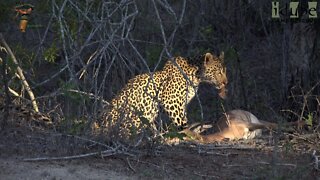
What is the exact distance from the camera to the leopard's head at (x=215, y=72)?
1116 cm

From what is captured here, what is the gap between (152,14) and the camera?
523 inches

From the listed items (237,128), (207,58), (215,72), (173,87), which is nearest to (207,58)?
(207,58)

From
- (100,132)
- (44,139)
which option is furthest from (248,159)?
(44,139)

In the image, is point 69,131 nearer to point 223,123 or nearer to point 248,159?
point 248,159

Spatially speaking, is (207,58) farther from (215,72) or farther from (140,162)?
(140,162)

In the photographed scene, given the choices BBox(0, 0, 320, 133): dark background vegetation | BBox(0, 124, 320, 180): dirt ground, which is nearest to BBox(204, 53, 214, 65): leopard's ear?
BBox(0, 0, 320, 133): dark background vegetation

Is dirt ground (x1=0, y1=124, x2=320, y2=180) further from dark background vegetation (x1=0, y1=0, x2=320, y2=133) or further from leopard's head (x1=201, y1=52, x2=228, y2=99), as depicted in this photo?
leopard's head (x1=201, y1=52, x2=228, y2=99)

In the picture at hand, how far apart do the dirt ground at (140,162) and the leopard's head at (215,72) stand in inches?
127

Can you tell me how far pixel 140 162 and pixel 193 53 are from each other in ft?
20.9

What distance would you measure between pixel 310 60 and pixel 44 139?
15.0ft

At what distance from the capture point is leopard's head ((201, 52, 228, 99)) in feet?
36.6

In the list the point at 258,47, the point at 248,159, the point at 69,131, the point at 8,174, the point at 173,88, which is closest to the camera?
the point at 8,174

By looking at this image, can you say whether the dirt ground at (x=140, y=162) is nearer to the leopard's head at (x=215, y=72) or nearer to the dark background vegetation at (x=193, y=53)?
the dark background vegetation at (x=193, y=53)

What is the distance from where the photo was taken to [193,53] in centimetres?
1334
